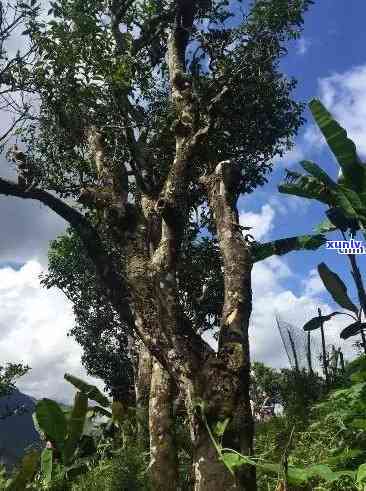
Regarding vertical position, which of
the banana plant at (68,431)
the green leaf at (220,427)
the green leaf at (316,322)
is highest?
the green leaf at (316,322)

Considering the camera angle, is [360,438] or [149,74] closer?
[360,438]

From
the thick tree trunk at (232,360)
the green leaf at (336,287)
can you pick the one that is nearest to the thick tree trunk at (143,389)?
the thick tree trunk at (232,360)

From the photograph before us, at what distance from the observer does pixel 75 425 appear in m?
10.5

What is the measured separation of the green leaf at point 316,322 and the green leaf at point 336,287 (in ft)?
1.54

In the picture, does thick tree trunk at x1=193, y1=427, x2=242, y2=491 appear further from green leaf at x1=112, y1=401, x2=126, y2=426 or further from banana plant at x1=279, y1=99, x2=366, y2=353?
banana plant at x1=279, y1=99, x2=366, y2=353

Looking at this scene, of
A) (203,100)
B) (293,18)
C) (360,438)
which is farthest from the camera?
(293,18)

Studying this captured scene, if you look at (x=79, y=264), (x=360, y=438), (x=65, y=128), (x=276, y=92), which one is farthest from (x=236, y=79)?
(x=79, y=264)

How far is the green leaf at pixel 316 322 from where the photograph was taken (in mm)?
15301

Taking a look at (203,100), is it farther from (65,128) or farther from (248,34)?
(65,128)

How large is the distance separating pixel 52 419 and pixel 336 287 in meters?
8.37

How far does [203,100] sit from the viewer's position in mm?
12406

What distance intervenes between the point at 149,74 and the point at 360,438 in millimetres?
9952

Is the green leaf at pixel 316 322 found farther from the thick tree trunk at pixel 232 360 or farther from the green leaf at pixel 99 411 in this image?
the thick tree trunk at pixel 232 360

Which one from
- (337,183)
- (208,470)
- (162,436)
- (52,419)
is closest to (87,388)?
(52,419)
